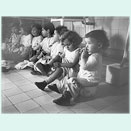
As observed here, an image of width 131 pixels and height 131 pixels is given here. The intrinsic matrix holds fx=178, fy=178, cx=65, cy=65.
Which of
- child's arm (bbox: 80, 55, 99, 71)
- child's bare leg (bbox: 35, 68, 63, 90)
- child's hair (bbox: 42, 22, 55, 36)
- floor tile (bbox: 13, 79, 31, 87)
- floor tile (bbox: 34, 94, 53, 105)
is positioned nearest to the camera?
child's arm (bbox: 80, 55, 99, 71)

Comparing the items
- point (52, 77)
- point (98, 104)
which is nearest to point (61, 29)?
point (52, 77)

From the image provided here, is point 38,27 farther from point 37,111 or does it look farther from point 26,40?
point 37,111

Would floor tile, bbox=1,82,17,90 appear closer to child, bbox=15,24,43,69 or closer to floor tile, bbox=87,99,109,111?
child, bbox=15,24,43,69

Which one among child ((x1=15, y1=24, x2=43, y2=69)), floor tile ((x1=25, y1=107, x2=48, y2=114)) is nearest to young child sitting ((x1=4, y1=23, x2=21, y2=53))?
child ((x1=15, y1=24, x2=43, y2=69))

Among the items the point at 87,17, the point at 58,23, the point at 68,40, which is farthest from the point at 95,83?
the point at 58,23

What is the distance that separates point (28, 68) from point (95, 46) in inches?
71.9

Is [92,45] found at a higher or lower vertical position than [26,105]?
higher

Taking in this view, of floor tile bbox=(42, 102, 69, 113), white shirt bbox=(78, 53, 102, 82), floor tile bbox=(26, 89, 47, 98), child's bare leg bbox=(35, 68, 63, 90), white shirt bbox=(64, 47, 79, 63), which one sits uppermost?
white shirt bbox=(64, 47, 79, 63)

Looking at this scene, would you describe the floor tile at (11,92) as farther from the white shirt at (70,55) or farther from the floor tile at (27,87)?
the white shirt at (70,55)

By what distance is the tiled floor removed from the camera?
2236mm

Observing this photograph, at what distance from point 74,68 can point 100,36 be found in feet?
1.94

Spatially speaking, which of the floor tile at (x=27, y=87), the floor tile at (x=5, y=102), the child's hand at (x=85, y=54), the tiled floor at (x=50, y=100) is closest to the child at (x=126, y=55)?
the tiled floor at (x=50, y=100)

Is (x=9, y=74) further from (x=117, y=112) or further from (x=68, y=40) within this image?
(x=117, y=112)

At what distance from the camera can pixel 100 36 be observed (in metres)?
2.34
